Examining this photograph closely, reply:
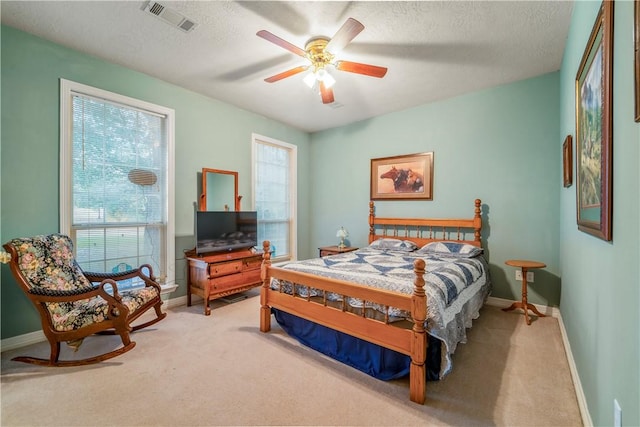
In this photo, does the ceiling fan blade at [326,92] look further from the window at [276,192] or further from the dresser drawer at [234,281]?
A: the dresser drawer at [234,281]

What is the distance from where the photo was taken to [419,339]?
69.6 inches

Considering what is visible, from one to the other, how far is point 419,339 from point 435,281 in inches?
21.8

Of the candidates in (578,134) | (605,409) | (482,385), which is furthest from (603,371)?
(578,134)

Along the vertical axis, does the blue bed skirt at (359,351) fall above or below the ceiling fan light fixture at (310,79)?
below

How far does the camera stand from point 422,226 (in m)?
4.19

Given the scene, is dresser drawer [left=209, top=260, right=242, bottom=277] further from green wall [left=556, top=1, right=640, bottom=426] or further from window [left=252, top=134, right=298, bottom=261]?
green wall [left=556, top=1, right=640, bottom=426]

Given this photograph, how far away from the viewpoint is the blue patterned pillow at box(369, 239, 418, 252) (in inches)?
153

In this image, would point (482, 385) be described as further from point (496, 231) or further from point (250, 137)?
point (250, 137)

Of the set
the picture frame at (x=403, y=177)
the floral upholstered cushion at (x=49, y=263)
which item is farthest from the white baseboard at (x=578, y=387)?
the floral upholstered cushion at (x=49, y=263)

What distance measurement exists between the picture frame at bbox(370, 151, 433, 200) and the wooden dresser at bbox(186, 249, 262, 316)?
2260 mm

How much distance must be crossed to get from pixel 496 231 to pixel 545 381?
202 centimetres

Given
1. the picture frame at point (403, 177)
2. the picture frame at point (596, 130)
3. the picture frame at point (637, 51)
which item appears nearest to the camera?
the picture frame at point (637, 51)

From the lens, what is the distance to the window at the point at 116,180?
2793mm

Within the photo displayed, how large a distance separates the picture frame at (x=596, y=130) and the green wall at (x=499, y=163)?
1526 millimetres
